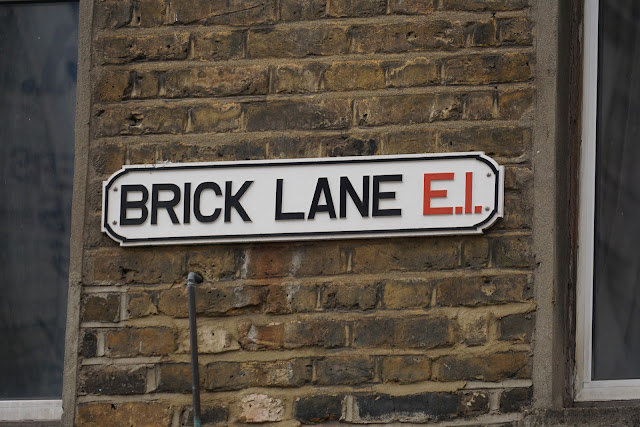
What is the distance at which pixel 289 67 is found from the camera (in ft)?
13.0

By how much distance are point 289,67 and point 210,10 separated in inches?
12.9

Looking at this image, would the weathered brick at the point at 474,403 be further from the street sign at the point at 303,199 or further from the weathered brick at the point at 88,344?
the weathered brick at the point at 88,344

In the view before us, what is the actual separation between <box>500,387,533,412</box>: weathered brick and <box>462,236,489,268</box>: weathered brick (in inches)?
15.0

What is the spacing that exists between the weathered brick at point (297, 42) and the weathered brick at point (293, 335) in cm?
84

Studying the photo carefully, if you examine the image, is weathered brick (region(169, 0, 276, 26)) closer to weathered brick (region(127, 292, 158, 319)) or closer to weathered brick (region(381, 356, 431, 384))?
weathered brick (region(127, 292, 158, 319))

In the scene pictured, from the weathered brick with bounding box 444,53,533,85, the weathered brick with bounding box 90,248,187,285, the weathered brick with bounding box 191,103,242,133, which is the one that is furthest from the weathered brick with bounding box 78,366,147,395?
the weathered brick with bounding box 444,53,533,85

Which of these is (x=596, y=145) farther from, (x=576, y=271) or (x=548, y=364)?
(x=548, y=364)

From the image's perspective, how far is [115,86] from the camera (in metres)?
4.04

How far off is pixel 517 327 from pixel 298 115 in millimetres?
932

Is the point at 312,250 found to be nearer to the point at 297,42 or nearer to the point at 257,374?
the point at 257,374

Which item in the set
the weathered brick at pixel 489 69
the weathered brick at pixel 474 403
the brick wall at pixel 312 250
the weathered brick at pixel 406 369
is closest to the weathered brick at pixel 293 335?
the brick wall at pixel 312 250

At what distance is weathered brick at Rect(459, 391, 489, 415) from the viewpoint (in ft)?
12.0

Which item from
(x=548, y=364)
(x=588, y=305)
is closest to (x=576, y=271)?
(x=588, y=305)

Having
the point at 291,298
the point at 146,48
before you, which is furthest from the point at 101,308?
the point at 146,48
